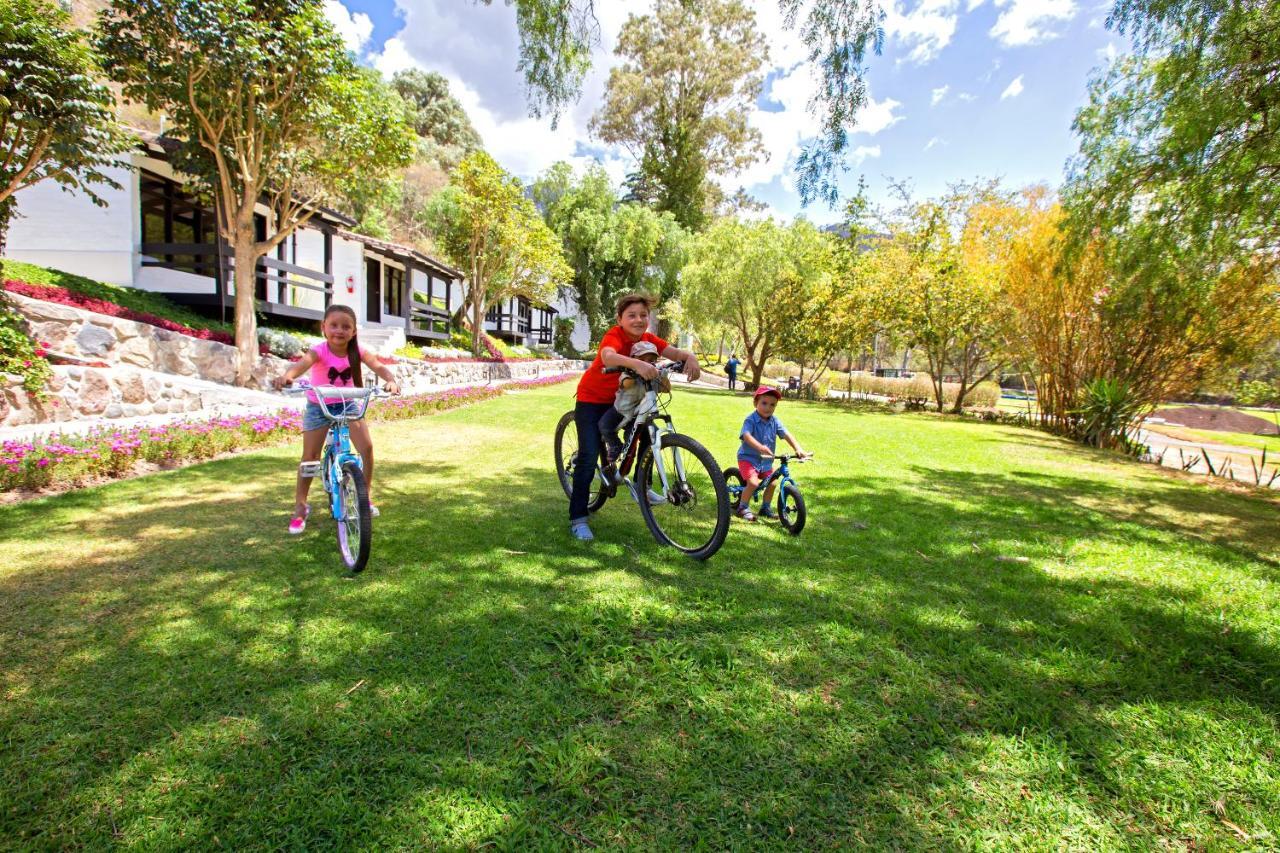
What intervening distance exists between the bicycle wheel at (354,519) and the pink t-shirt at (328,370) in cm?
76

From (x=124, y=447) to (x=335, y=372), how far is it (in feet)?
11.2

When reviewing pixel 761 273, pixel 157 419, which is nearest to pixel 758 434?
pixel 157 419

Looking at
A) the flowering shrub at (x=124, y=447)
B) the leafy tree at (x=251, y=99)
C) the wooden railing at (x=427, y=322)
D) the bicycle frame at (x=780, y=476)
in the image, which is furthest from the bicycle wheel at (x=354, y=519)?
the wooden railing at (x=427, y=322)

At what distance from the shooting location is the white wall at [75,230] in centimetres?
1214

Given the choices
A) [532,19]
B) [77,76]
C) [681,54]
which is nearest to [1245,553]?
[532,19]

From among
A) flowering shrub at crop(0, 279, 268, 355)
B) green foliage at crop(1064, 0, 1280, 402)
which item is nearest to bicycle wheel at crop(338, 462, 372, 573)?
green foliage at crop(1064, 0, 1280, 402)

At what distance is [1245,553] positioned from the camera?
179 inches

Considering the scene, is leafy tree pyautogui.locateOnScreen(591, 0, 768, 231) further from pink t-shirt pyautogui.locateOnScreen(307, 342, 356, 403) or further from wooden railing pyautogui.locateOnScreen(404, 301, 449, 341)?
pink t-shirt pyautogui.locateOnScreen(307, 342, 356, 403)

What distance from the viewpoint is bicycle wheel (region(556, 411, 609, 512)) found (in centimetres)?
442

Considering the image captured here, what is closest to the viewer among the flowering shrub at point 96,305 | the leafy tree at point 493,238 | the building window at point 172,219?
the flowering shrub at point 96,305

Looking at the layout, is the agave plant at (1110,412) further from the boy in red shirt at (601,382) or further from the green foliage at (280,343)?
the green foliage at (280,343)

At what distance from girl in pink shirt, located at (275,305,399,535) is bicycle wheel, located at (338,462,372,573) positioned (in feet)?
0.82

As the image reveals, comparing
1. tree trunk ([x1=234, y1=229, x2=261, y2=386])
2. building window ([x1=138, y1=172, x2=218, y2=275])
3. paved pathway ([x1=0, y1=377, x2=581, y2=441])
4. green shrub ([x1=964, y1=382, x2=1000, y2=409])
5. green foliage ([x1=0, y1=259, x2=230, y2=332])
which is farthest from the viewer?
green shrub ([x1=964, y1=382, x2=1000, y2=409])

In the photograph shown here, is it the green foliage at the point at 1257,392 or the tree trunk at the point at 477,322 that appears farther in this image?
the tree trunk at the point at 477,322
